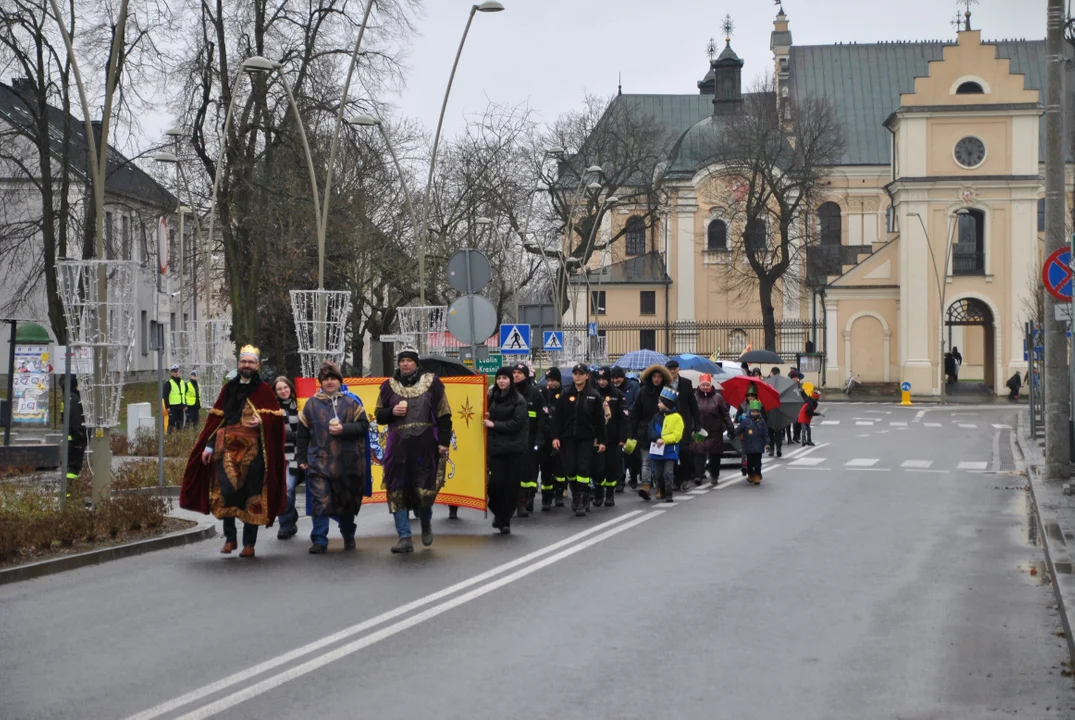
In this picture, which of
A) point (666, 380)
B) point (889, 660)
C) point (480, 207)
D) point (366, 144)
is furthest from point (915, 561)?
point (480, 207)

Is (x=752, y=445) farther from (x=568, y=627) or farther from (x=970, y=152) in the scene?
(x=970, y=152)

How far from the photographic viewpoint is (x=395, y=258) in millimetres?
44844

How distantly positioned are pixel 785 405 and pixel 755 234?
146 ft

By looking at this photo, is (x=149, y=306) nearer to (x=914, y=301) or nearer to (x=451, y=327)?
(x=914, y=301)

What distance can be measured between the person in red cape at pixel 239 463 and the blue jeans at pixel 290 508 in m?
1.46

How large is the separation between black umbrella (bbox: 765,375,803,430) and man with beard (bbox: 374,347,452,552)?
17.5 m

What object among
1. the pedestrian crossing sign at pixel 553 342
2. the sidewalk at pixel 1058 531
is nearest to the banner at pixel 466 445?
the sidewalk at pixel 1058 531

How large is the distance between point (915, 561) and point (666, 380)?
7090 millimetres

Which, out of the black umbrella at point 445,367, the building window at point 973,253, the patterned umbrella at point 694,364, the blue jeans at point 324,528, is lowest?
the blue jeans at point 324,528

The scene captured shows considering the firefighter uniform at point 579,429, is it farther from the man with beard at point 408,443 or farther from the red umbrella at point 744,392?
the red umbrella at point 744,392

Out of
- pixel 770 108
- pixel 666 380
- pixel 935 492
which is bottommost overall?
pixel 935 492

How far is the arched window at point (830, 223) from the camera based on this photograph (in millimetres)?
85188

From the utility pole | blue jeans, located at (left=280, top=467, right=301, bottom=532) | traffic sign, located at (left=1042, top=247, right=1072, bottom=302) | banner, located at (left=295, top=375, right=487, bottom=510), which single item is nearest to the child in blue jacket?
the utility pole

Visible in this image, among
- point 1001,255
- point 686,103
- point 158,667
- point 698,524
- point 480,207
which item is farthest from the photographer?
point 686,103
